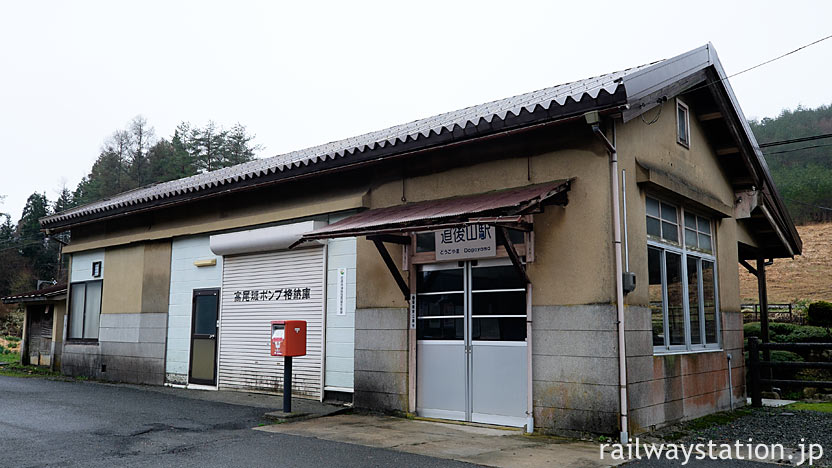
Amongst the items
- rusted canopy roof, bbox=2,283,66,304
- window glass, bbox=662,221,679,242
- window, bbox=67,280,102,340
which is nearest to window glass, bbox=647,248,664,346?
window glass, bbox=662,221,679,242

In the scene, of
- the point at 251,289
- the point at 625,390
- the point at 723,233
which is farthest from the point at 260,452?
the point at 723,233

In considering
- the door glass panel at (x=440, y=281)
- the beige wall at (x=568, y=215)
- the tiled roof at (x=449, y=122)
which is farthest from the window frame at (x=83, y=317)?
the beige wall at (x=568, y=215)

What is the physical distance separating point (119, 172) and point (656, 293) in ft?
144

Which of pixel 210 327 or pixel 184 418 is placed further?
pixel 210 327

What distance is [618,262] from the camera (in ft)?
22.0

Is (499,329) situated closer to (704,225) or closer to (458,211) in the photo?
(458,211)

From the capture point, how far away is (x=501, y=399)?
24.3ft

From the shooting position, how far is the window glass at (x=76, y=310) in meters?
14.0

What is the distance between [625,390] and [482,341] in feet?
5.88

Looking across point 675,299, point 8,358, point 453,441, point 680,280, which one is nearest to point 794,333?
point 680,280

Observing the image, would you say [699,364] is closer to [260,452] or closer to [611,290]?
[611,290]

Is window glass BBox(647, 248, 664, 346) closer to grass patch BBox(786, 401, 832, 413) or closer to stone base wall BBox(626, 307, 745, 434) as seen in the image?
stone base wall BBox(626, 307, 745, 434)

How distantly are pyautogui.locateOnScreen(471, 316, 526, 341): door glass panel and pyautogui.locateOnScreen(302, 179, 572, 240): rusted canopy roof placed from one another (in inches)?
55.3

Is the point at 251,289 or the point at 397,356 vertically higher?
the point at 251,289
